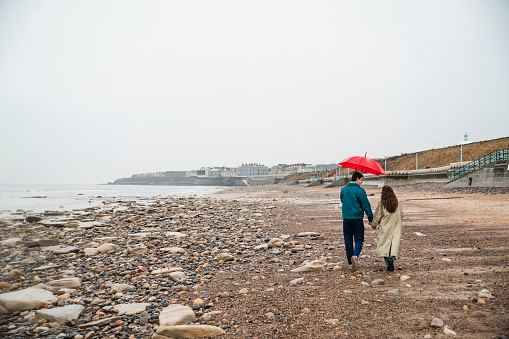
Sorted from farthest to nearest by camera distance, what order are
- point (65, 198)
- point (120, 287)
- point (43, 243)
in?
point (65, 198) < point (43, 243) < point (120, 287)

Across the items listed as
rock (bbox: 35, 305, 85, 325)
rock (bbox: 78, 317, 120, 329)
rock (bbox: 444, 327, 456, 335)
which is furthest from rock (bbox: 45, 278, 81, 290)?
rock (bbox: 444, 327, 456, 335)

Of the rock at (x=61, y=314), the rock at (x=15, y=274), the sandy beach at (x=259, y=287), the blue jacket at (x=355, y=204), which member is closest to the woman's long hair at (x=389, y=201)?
the blue jacket at (x=355, y=204)

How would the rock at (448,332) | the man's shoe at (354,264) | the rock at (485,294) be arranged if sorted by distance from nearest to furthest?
the rock at (448,332) → the rock at (485,294) → the man's shoe at (354,264)

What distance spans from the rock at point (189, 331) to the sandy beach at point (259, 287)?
1cm

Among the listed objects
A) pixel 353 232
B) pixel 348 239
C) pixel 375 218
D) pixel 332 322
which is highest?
pixel 375 218

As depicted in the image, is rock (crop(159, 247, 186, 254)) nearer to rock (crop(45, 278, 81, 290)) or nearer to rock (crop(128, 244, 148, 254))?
rock (crop(128, 244, 148, 254))

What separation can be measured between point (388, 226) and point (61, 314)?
5.83 meters

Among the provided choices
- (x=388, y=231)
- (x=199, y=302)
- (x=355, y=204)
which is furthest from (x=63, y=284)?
(x=388, y=231)

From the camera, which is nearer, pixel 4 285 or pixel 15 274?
pixel 4 285

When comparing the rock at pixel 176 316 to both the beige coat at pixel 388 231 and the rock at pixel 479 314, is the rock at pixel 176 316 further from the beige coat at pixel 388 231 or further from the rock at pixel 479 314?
the beige coat at pixel 388 231

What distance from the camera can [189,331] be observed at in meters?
3.74

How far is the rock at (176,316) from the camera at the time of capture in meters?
4.06

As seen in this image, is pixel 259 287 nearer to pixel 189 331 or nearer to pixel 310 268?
pixel 310 268

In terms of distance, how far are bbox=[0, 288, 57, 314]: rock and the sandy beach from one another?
0.06 ft
